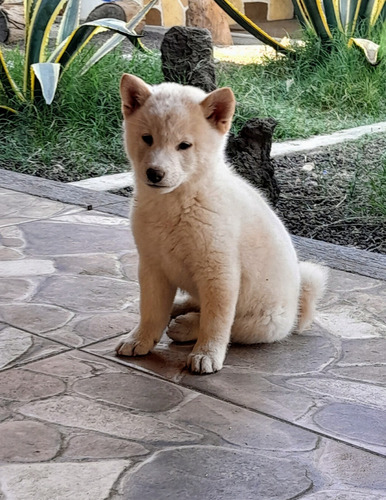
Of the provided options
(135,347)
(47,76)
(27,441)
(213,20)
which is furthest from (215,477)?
(213,20)

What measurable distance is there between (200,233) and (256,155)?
96.0 inches

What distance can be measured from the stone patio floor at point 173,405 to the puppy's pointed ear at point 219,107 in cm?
94

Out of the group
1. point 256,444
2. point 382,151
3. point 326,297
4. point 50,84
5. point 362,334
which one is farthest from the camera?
point 382,151

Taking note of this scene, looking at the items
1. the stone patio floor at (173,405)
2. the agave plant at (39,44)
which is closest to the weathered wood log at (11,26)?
the agave plant at (39,44)

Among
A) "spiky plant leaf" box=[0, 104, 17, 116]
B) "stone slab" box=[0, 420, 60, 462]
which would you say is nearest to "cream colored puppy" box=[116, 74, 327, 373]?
"stone slab" box=[0, 420, 60, 462]

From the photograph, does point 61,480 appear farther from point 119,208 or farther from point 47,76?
point 47,76

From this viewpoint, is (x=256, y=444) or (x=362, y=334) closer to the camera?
(x=256, y=444)

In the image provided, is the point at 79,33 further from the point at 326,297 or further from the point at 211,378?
the point at 211,378

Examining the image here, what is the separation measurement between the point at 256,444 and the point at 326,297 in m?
1.57

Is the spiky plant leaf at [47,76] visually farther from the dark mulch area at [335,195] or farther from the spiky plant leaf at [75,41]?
the dark mulch area at [335,195]

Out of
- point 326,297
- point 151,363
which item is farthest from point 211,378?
point 326,297

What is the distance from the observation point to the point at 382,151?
7191 millimetres

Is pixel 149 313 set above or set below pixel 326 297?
above

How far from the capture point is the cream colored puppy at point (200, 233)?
3.05 meters
